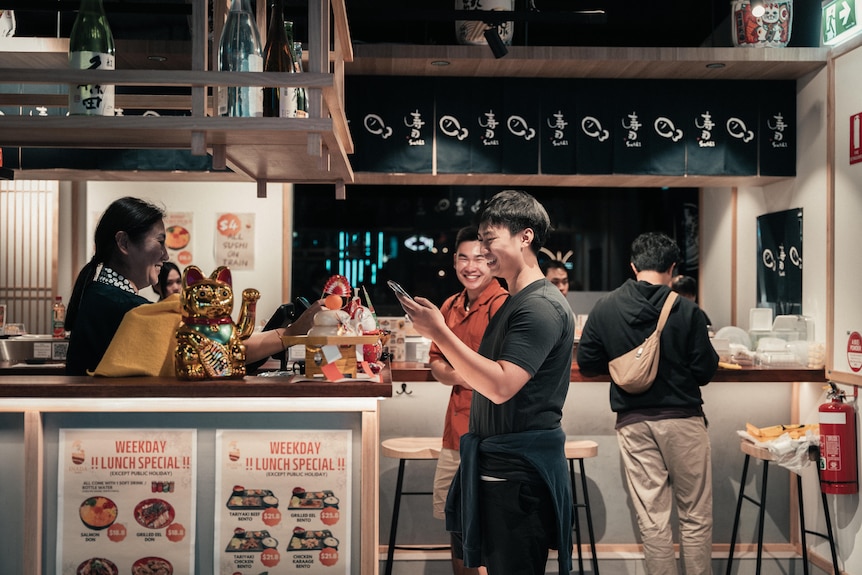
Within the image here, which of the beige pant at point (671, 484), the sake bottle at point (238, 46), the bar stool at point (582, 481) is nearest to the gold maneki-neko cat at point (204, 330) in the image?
the sake bottle at point (238, 46)

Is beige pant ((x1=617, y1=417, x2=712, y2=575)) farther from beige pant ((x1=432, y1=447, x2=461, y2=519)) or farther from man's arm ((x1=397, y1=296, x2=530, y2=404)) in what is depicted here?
man's arm ((x1=397, y1=296, x2=530, y2=404))

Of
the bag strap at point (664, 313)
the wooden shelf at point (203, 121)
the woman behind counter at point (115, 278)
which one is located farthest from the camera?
the bag strap at point (664, 313)

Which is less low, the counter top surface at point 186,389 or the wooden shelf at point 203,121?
the wooden shelf at point 203,121

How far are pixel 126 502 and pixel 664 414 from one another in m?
2.48

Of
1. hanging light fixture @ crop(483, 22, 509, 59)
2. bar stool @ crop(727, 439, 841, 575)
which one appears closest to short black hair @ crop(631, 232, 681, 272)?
bar stool @ crop(727, 439, 841, 575)

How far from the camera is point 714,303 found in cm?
646

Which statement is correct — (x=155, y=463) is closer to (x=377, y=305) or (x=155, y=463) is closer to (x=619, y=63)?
(x=619, y=63)

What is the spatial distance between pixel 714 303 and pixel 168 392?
16.5ft

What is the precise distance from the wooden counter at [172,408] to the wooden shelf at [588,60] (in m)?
2.69

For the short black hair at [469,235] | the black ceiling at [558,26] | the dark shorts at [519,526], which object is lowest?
the dark shorts at [519,526]

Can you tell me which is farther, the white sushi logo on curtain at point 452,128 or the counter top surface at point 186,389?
the white sushi logo on curtain at point 452,128

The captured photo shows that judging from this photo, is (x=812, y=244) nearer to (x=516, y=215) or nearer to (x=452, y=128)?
(x=452, y=128)

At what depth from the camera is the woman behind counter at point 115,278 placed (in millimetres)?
2625

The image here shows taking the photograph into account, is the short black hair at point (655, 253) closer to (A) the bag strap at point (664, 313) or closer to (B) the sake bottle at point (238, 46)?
(A) the bag strap at point (664, 313)
